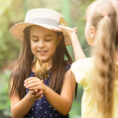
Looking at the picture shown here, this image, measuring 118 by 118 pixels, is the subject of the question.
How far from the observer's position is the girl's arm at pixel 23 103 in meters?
2.46

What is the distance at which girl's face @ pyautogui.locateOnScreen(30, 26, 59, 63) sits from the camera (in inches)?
105

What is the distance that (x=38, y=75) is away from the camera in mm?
2619

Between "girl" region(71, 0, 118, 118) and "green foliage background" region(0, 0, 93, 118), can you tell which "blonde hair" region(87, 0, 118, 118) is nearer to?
"girl" region(71, 0, 118, 118)

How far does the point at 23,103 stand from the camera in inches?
102

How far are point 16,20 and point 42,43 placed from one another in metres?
3.99

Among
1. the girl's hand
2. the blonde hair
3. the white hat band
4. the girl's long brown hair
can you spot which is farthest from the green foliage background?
the blonde hair

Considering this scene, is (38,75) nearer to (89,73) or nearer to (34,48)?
(34,48)

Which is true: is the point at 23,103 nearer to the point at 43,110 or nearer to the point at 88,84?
the point at 43,110

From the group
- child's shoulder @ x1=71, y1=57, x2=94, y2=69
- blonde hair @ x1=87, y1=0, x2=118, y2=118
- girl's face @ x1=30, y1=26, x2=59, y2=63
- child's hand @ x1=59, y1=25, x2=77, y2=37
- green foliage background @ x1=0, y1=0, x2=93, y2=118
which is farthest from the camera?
green foliage background @ x1=0, y1=0, x2=93, y2=118

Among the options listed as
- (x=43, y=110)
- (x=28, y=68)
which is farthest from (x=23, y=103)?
(x=28, y=68)

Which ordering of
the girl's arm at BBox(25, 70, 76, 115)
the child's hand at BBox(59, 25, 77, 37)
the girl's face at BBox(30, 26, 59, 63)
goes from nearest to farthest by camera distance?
the girl's arm at BBox(25, 70, 76, 115) < the child's hand at BBox(59, 25, 77, 37) < the girl's face at BBox(30, 26, 59, 63)

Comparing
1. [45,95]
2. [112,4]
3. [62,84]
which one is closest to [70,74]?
[62,84]

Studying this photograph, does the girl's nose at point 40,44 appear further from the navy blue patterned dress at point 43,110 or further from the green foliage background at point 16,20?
the green foliage background at point 16,20

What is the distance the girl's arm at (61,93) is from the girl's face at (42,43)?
0.21 metres
